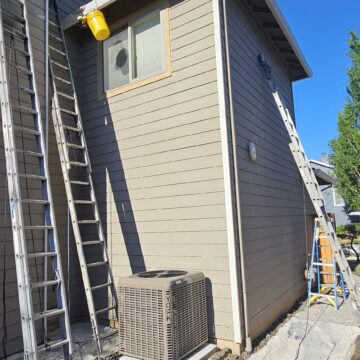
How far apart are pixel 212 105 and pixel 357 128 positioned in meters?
11.8

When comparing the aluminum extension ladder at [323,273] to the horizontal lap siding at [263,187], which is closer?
the horizontal lap siding at [263,187]

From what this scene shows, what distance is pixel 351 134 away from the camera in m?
13.9

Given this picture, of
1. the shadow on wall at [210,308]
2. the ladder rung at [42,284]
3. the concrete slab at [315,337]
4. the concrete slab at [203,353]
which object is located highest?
the ladder rung at [42,284]

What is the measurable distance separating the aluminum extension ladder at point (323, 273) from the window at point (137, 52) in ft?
12.6

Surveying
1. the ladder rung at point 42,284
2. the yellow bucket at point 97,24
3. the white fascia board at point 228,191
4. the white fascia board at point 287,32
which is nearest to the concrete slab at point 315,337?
the white fascia board at point 228,191

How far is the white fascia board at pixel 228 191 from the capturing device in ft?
13.0

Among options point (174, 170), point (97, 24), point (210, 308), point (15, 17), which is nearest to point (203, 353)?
point (210, 308)

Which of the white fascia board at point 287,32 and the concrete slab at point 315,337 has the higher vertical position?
the white fascia board at point 287,32

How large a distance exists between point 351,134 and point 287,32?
9.04m

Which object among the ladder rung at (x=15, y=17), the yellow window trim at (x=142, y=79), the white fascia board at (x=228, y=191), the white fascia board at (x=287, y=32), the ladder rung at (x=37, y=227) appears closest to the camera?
the ladder rung at (x=37, y=227)

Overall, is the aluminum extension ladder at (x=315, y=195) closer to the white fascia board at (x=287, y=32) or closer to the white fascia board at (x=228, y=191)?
the white fascia board at (x=287, y=32)

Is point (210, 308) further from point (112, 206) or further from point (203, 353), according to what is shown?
point (112, 206)

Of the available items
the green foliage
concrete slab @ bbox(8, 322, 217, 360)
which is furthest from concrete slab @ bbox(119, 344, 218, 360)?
the green foliage

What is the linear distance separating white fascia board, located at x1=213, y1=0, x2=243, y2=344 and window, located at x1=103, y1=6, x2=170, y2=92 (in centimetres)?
75
